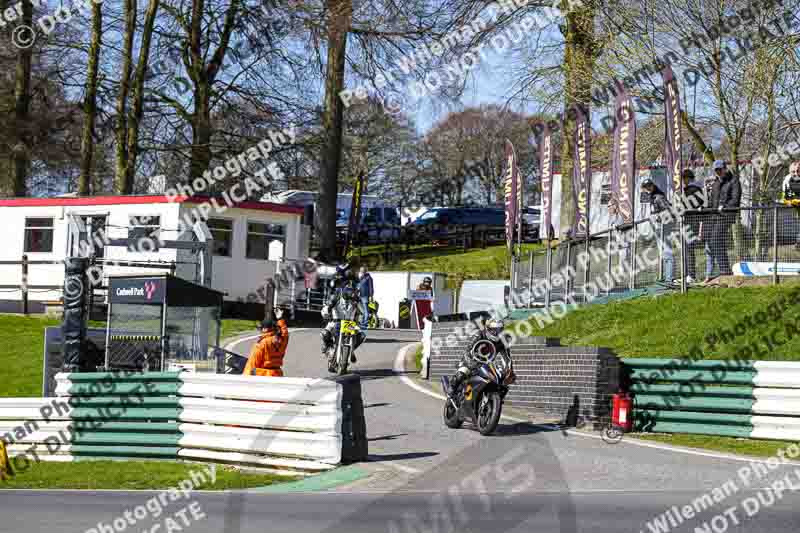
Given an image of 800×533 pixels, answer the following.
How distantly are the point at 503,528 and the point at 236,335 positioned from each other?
738 inches

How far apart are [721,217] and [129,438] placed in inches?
397

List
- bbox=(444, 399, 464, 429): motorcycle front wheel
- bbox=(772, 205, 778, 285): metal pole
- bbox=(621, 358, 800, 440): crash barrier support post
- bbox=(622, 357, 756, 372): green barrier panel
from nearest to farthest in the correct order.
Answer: bbox=(621, 358, 800, 440): crash barrier support post < bbox=(622, 357, 756, 372): green barrier panel < bbox=(444, 399, 464, 429): motorcycle front wheel < bbox=(772, 205, 778, 285): metal pole

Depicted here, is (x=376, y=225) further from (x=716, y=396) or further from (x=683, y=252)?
(x=716, y=396)

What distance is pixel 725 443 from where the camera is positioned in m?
14.1

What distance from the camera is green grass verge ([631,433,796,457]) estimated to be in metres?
13.5

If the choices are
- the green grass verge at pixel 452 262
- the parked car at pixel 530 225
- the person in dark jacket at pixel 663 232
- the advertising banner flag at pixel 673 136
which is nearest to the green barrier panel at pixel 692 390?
the person in dark jacket at pixel 663 232

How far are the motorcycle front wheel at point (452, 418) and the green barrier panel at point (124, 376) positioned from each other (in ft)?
11.5

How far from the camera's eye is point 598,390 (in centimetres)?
1502

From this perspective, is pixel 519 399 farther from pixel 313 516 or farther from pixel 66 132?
pixel 66 132

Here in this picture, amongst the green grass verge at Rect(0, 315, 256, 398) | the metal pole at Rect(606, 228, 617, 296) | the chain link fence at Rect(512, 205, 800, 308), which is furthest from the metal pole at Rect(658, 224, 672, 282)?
the green grass verge at Rect(0, 315, 256, 398)

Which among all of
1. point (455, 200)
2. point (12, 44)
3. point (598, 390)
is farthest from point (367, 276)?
point (455, 200)

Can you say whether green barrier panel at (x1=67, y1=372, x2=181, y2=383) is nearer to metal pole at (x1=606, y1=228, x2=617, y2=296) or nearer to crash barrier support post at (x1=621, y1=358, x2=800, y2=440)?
crash barrier support post at (x1=621, y1=358, x2=800, y2=440)

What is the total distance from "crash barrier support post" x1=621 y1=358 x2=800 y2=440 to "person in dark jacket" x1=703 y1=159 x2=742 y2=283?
454 centimetres

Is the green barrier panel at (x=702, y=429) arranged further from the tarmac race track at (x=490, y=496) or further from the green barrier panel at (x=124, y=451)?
the green barrier panel at (x=124, y=451)
